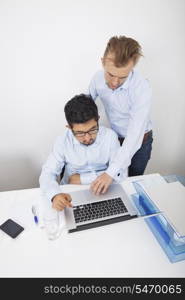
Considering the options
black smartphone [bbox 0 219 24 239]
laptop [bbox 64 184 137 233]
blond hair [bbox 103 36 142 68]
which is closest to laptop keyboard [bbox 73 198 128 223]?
laptop [bbox 64 184 137 233]

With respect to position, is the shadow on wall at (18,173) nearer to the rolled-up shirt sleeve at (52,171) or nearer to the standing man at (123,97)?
the rolled-up shirt sleeve at (52,171)

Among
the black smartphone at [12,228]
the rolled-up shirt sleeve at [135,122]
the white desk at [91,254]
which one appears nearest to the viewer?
the white desk at [91,254]

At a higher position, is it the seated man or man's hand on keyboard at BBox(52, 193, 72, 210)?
the seated man

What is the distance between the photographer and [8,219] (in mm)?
1023

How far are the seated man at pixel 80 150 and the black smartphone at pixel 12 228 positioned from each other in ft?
0.67

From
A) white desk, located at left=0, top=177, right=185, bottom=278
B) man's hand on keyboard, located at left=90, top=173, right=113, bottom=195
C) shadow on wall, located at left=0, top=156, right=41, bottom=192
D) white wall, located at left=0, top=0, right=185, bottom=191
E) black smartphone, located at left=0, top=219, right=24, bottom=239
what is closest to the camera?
white desk, located at left=0, top=177, right=185, bottom=278

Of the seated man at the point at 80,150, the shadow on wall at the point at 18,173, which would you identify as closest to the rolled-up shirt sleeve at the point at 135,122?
the seated man at the point at 80,150

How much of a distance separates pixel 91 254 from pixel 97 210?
0.70ft

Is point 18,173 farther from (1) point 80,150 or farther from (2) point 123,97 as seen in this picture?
(2) point 123,97

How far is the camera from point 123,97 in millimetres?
1282

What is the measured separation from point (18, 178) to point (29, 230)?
3.60 ft

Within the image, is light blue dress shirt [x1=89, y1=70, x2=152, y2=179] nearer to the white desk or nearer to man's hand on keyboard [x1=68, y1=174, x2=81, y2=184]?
man's hand on keyboard [x1=68, y1=174, x2=81, y2=184]

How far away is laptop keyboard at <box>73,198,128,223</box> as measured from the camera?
99 cm

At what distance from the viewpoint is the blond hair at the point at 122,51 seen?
1.01m
